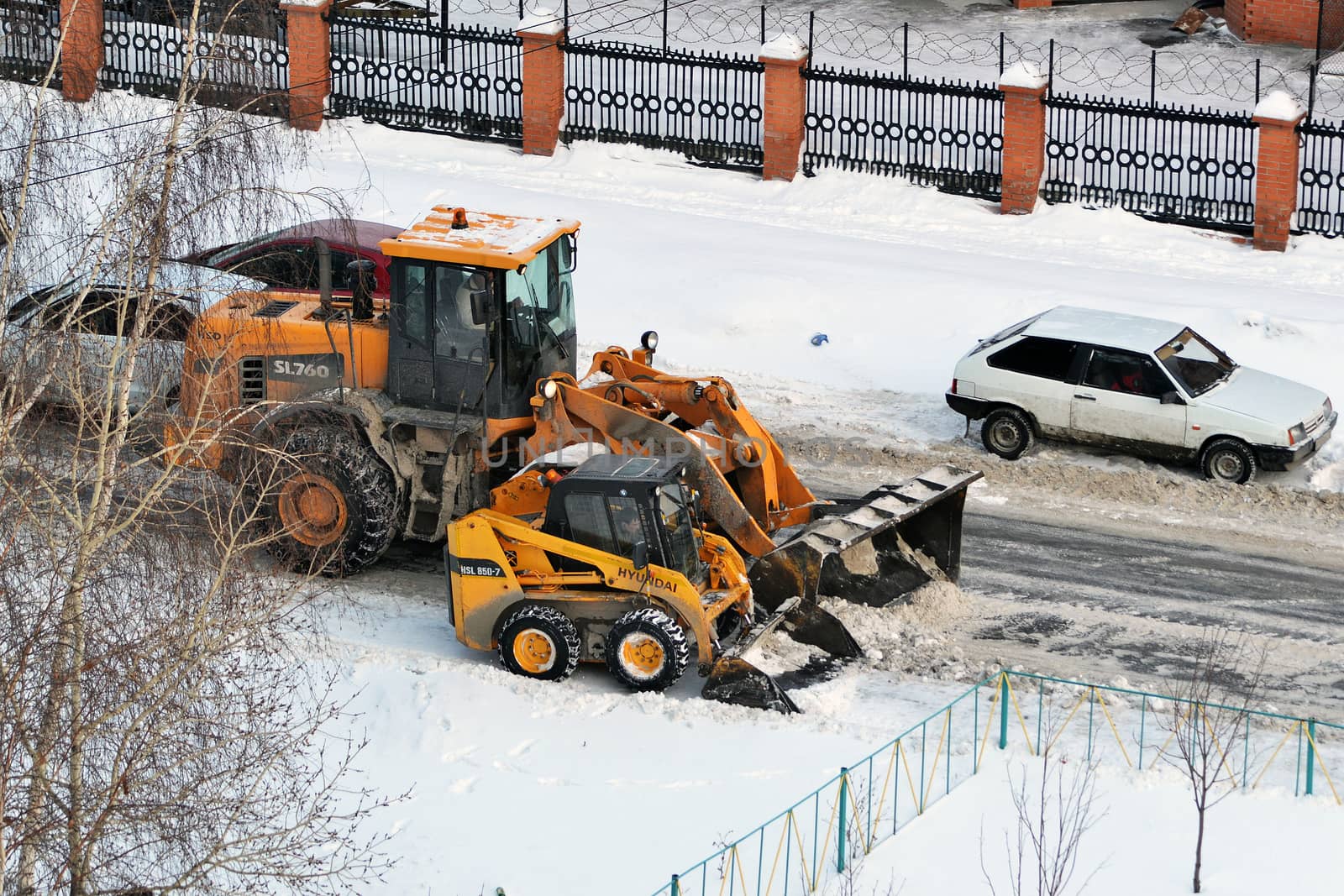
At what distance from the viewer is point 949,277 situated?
21172mm

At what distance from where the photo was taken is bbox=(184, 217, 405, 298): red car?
13.2 meters

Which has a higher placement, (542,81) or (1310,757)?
(542,81)

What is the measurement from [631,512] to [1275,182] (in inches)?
460

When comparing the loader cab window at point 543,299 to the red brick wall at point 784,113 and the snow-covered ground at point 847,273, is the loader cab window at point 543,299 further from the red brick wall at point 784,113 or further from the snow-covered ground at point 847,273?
the red brick wall at point 784,113

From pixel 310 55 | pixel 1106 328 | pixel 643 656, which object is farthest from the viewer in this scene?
pixel 310 55

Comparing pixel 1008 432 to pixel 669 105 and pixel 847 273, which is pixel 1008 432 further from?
pixel 669 105

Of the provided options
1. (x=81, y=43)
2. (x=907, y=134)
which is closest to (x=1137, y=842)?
(x=907, y=134)

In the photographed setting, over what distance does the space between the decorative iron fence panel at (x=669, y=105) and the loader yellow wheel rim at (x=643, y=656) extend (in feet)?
39.8

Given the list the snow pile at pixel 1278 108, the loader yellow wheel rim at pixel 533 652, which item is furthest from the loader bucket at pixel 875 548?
the snow pile at pixel 1278 108

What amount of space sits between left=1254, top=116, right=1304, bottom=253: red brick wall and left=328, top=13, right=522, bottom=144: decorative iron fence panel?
9441 mm

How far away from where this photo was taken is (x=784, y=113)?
23734 millimetres

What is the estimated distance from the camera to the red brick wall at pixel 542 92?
24406 millimetres

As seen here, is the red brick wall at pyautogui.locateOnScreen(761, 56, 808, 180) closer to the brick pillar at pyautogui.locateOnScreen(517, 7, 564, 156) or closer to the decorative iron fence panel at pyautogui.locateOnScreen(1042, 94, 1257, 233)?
the brick pillar at pyautogui.locateOnScreen(517, 7, 564, 156)

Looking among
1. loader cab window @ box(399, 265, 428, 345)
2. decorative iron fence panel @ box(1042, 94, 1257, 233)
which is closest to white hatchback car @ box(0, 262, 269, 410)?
loader cab window @ box(399, 265, 428, 345)
